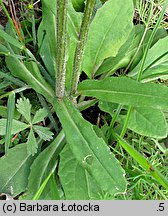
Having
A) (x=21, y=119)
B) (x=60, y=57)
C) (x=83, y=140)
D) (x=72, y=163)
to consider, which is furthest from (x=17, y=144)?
(x=60, y=57)

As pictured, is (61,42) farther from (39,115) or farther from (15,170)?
(15,170)

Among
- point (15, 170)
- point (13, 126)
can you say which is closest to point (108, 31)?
point (13, 126)

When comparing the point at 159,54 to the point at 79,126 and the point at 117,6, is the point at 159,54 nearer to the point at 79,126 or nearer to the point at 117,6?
the point at 117,6

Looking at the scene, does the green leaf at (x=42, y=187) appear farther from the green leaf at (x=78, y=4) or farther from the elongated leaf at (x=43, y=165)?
the green leaf at (x=78, y=4)

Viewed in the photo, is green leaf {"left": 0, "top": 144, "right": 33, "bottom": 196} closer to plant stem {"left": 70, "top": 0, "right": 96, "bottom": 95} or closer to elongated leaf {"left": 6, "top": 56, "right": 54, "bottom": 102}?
elongated leaf {"left": 6, "top": 56, "right": 54, "bottom": 102}

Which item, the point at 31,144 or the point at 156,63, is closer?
the point at 31,144
